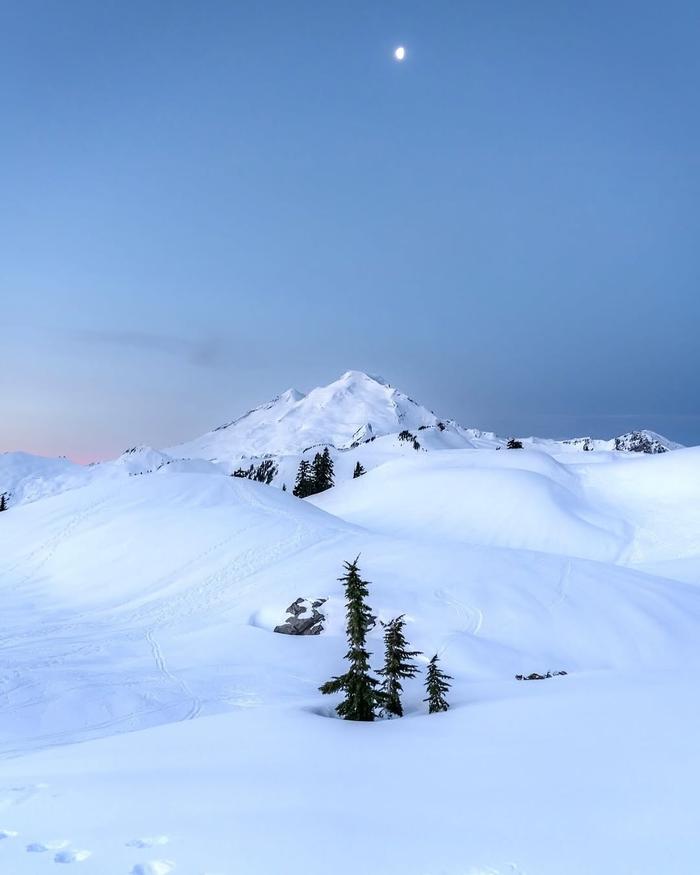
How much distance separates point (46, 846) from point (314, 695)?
1652cm

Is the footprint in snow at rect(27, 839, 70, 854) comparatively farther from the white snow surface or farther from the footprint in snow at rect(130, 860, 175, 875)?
the footprint in snow at rect(130, 860, 175, 875)

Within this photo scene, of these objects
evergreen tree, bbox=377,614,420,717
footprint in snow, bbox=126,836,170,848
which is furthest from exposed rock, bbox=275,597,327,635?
footprint in snow, bbox=126,836,170,848

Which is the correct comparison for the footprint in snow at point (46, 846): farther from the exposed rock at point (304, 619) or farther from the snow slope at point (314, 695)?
the exposed rock at point (304, 619)

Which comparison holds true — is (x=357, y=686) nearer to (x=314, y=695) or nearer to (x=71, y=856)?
(x=314, y=695)

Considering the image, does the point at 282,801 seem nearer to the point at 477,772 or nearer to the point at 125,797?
the point at 125,797

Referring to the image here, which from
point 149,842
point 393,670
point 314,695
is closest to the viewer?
point 149,842

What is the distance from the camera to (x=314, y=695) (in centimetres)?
2136

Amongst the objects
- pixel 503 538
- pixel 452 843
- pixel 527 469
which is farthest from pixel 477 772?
pixel 527 469

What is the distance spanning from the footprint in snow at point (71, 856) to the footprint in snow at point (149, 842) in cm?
46

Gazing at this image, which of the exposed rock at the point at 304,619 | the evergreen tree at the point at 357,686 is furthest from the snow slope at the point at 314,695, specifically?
the evergreen tree at the point at 357,686

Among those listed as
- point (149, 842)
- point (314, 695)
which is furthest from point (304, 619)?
point (149, 842)

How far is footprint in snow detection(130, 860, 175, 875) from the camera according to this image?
5.50 meters

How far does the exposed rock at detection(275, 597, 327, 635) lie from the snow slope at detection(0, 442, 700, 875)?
0.85 metres

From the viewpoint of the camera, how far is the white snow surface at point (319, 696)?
628cm
